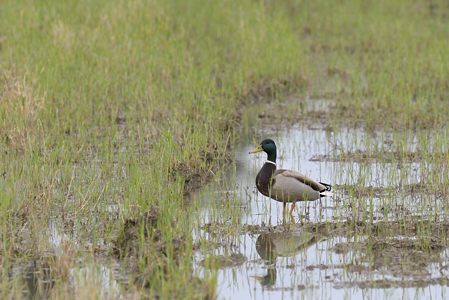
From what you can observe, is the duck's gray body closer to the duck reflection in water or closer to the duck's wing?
the duck's wing

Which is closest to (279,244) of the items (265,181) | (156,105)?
(265,181)

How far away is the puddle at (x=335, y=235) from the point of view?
637 cm

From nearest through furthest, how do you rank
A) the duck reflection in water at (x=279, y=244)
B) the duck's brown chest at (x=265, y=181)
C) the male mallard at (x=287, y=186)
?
the duck reflection in water at (x=279, y=244)
the male mallard at (x=287, y=186)
the duck's brown chest at (x=265, y=181)

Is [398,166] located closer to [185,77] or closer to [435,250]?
[435,250]

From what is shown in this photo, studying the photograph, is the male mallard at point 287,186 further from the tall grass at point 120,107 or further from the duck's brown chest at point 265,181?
the tall grass at point 120,107

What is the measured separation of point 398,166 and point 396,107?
2377 millimetres

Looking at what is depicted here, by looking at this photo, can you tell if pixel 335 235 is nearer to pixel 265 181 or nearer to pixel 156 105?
pixel 265 181

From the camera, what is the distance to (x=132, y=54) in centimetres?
1295

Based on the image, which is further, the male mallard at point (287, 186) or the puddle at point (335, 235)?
the male mallard at point (287, 186)

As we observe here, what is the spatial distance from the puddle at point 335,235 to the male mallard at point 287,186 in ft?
0.46

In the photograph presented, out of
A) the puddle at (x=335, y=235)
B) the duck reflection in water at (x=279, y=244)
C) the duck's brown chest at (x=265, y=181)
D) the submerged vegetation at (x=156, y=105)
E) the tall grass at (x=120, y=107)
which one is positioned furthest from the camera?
the duck's brown chest at (x=265, y=181)

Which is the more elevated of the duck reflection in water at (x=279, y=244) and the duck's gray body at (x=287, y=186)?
the duck's gray body at (x=287, y=186)

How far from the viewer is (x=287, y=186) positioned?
8117 millimetres

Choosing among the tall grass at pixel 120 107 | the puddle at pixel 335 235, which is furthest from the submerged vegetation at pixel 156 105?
the puddle at pixel 335 235
